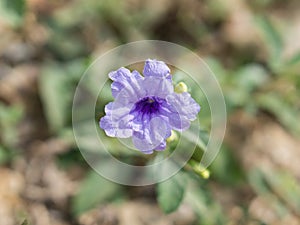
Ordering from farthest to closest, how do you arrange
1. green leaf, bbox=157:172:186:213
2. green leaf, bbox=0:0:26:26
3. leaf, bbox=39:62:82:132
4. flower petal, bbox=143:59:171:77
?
1. leaf, bbox=39:62:82:132
2. green leaf, bbox=0:0:26:26
3. green leaf, bbox=157:172:186:213
4. flower petal, bbox=143:59:171:77

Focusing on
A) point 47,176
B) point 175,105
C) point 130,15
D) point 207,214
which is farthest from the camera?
point 130,15

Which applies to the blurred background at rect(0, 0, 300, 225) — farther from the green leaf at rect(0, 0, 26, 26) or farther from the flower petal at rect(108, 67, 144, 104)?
the flower petal at rect(108, 67, 144, 104)

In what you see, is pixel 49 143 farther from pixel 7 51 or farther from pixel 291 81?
pixel 291 81

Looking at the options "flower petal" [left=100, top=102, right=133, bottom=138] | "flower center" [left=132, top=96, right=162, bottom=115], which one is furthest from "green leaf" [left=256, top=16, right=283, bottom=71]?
"flower petal" [left=100, top=102, right=133, bottom=138]

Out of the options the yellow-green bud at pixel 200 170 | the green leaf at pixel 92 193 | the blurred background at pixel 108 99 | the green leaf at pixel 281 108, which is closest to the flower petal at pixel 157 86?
the yellow-green bud at pixel 200 170

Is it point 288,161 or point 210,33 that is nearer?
point 288,161

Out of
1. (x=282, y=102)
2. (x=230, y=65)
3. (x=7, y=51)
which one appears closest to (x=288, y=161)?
(x=282, y=102)

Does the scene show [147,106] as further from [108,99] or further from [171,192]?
[108,99]
